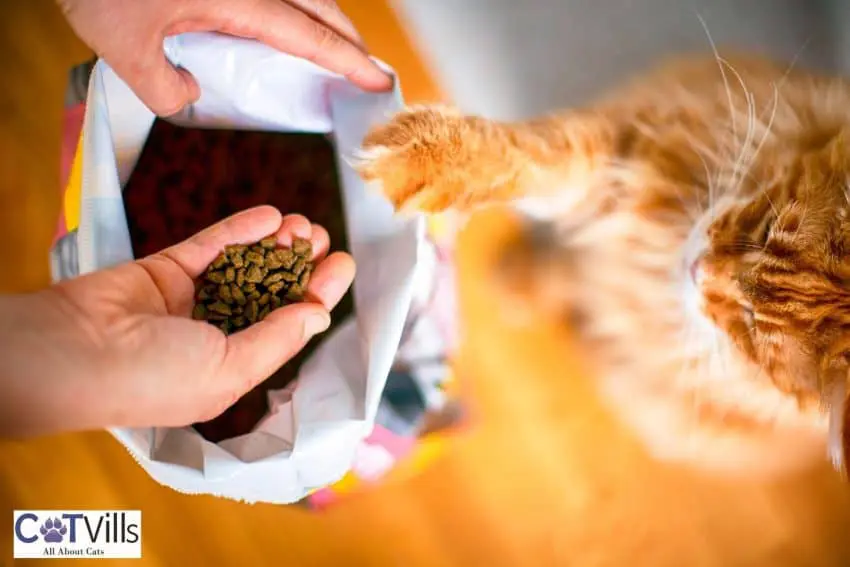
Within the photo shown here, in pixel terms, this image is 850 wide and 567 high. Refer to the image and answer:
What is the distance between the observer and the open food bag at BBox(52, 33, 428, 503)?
73cm

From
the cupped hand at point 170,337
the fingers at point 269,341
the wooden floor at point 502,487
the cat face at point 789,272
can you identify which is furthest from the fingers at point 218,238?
the cat face at point 789,272

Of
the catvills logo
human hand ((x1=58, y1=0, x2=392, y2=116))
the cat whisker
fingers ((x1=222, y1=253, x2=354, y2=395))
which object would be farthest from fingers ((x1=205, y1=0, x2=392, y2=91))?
the catvills logo

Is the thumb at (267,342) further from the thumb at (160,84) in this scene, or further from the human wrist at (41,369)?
the thumb at (160,84)

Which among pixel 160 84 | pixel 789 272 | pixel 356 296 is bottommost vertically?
pixel 356 296

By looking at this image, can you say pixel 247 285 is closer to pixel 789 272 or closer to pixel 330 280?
pixel 330 280

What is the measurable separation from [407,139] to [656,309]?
0.44m

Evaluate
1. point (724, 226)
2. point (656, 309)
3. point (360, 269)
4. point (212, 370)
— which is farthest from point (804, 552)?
point (212, 370)

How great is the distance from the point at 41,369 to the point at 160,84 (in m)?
0.36

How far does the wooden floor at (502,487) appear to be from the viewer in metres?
0.95

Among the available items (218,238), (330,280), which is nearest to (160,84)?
(218,238)

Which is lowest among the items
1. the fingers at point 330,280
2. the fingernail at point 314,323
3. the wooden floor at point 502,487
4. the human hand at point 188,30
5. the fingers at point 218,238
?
the wooden floor at point 502,487

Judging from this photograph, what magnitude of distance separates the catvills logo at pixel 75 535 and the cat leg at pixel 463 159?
0.57m

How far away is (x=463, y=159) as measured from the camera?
67cm

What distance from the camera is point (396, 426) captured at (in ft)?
2.84
